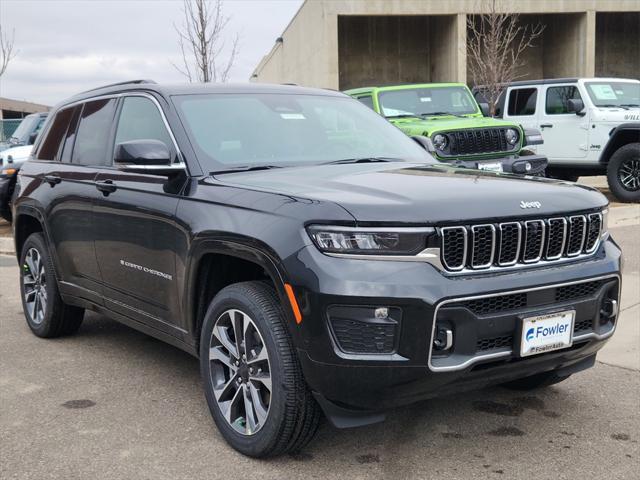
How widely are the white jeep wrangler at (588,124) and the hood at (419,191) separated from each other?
9674 millimetres

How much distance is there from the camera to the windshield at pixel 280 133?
438cm

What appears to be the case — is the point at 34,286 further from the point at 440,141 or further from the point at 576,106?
the point at 576,106

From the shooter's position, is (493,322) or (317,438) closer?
(493,322)

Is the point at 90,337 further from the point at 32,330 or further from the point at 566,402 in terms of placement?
the point at 566,402

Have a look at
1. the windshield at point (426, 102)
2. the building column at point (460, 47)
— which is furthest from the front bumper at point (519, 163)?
the building column at point (460, 47)

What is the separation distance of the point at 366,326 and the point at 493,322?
0.54 metres

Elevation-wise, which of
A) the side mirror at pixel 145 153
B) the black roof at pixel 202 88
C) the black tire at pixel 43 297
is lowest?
the black tire at pixel 43 297

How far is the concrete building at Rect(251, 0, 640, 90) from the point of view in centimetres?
3301

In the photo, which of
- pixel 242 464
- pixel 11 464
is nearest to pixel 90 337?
pixel 11 464

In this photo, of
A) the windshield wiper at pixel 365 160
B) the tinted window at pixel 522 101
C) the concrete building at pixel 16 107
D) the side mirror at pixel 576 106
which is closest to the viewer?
the windshield wiper at pixel 365 160

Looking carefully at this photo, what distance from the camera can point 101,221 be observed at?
4883mm

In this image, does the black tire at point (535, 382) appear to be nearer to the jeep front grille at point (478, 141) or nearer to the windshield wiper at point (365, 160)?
the windshield wiper at point (365, 160)

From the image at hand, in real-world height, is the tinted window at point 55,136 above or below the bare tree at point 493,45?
below

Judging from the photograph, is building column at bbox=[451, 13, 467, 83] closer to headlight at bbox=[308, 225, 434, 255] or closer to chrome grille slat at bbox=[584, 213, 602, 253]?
chrome grille slat at bbox=[584, 213, 602, 253]
